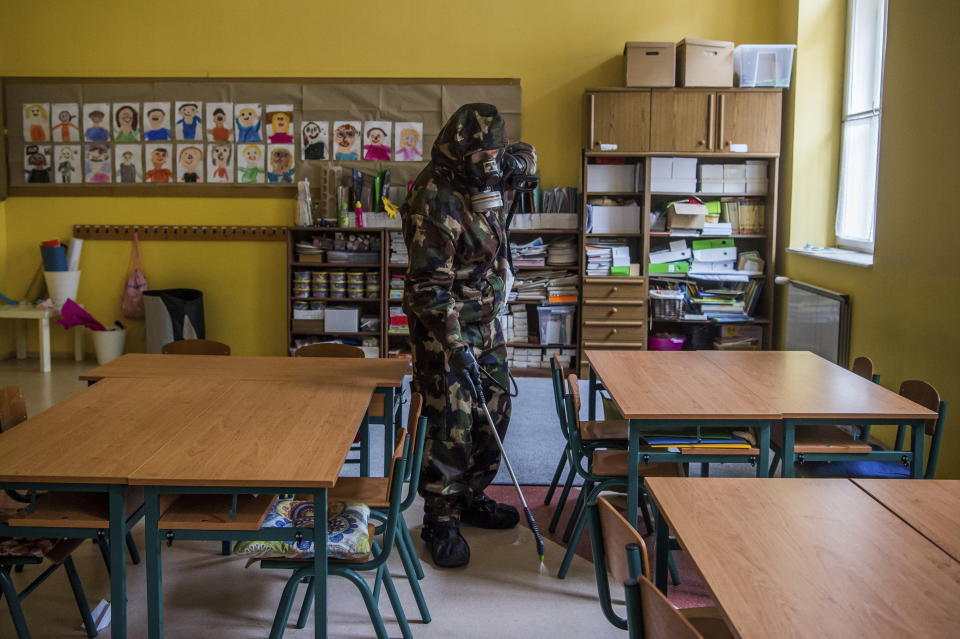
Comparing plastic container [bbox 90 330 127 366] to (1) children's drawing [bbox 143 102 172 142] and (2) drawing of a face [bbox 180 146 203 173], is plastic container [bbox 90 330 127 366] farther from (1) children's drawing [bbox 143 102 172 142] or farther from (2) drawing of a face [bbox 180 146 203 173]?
(1) children's drawing [bbox 143 102 172 142]

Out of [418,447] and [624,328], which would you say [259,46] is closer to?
[624,328]

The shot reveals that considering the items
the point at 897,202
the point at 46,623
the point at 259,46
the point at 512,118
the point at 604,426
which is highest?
the point at 259,46

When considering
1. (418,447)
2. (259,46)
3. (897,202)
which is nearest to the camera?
(418,447)

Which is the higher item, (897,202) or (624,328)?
(897,202)

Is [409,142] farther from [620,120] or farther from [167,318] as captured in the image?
[167,318]

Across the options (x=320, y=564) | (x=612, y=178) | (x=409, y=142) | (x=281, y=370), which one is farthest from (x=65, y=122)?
(x=320, y=564)

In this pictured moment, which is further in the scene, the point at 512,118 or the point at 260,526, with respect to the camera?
the point at 512,118

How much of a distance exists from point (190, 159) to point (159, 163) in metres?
0.24

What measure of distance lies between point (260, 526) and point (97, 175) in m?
5.55

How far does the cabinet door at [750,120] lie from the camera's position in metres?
6.65

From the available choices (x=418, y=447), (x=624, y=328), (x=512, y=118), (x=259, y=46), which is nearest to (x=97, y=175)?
(x=259, y=46)

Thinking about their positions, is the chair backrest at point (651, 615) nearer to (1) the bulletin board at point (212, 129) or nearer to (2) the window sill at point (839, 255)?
(2) the window sill at point (839, 255)

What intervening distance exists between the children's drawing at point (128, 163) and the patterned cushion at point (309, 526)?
5.08 m

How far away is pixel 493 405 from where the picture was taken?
12.6 ft
